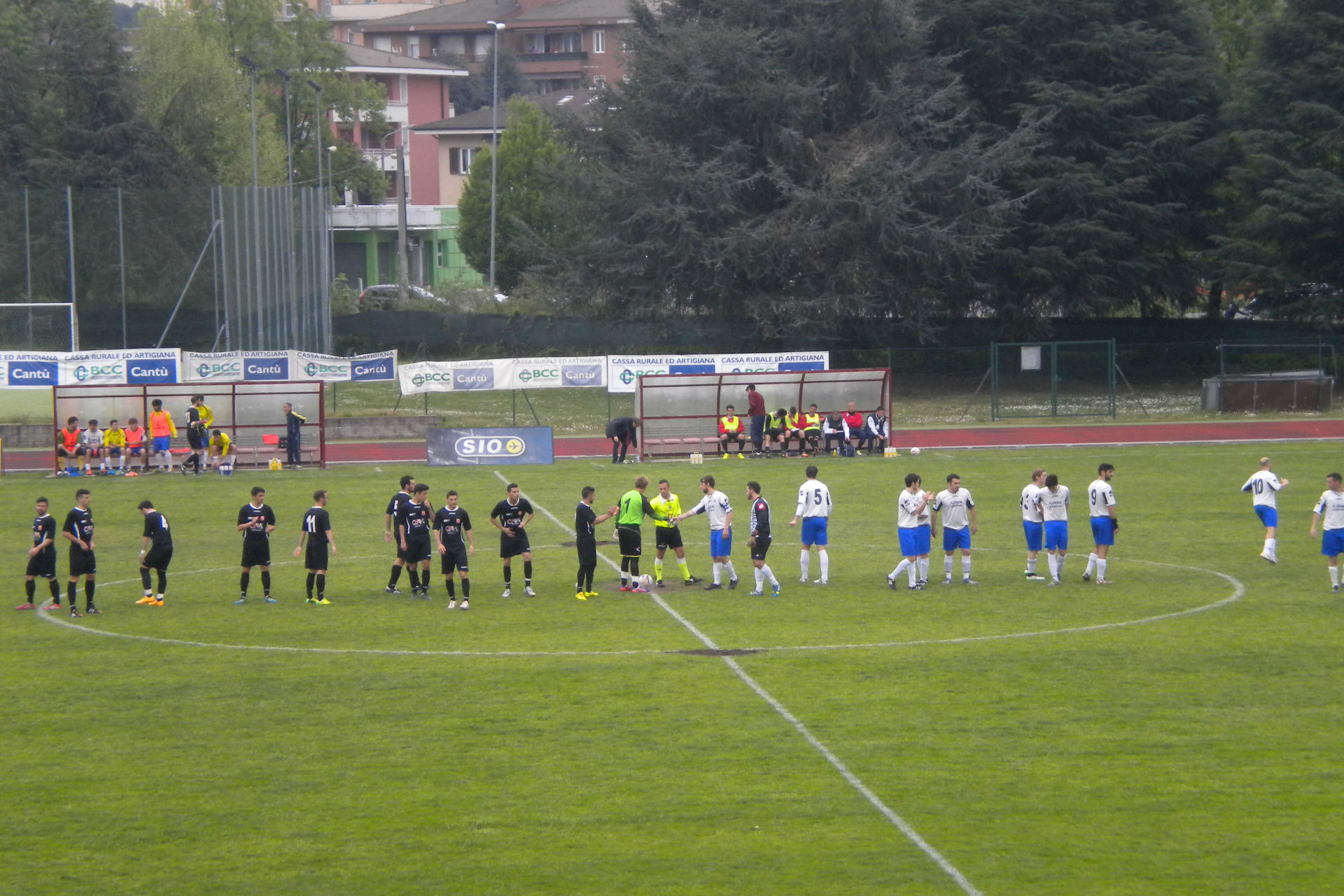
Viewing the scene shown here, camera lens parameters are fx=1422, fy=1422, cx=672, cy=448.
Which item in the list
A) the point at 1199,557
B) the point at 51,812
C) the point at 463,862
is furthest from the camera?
the point at 1199,557

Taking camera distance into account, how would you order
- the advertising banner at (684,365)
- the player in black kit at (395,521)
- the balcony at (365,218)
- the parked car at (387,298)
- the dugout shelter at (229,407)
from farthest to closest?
the balcony at (365,218) < the parked car at (387,298) < the advertising banner at (684,365) < the dugout shelter at (229,407) < the player in black kit at (395,521)

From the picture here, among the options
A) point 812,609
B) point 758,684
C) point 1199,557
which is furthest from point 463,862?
point 1199,557

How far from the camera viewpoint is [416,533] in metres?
20.8

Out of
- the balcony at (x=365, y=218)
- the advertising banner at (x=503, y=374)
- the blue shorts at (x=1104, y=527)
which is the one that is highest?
the balcony at (x=365, y=218)

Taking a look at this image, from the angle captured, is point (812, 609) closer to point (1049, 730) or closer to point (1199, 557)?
point (1049, 730)

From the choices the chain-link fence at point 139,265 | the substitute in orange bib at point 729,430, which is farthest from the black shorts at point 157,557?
the chain-link fence at point 139,265

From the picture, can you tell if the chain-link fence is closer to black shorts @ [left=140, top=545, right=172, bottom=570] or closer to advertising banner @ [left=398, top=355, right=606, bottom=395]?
advertising banner @ [left=398, top=355, right=606, bottom=395]

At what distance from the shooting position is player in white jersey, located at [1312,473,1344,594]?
2039cm

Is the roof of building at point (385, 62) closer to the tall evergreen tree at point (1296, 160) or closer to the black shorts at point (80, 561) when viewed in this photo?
the tall evergreen tree at point (1296, 160)

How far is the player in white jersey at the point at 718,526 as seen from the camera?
20.7m

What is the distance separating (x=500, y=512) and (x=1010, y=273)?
4119 cm

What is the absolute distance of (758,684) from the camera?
1561cm

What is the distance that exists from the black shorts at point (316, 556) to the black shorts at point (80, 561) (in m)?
2.91

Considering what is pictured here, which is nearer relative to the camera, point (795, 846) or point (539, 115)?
point (795, 846)
